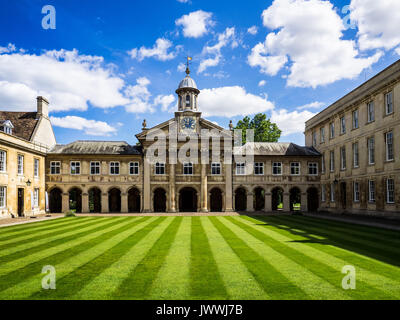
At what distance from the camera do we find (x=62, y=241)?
1359 cm

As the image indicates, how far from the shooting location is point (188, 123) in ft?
119

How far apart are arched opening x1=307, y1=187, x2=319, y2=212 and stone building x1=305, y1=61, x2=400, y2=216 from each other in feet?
8.21

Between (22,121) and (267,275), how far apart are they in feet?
120

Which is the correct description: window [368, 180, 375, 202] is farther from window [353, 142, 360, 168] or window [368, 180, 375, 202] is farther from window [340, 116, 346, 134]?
window [340, 116, 346, 134]

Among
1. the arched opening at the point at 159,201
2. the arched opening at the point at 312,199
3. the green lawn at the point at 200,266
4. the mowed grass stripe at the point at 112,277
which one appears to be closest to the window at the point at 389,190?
the green lawn at the point at 200,266

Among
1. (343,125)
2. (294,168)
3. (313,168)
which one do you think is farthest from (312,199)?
(343,125)

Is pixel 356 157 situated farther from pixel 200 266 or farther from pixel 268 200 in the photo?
pixel 200 266

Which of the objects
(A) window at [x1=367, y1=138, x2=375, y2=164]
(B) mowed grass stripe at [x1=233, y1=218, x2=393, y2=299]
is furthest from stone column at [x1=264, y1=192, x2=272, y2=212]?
(B) mowed grass stripe at [x1=233, y1=218, x2=393, y2=299]

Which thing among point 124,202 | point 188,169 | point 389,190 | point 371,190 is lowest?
point 124,202

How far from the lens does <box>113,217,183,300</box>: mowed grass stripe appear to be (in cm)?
664

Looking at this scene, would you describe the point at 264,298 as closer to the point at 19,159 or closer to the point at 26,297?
the point at 26,297

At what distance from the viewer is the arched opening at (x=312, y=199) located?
1555 inches

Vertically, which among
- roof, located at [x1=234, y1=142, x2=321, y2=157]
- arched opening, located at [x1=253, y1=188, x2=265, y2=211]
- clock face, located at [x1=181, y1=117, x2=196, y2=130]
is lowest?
arched opening, located at [x1=253, y1=188, x2=265, y2=211]

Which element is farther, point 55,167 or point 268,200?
point 268,200
